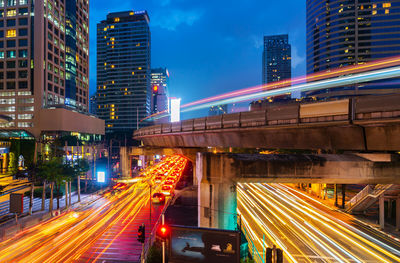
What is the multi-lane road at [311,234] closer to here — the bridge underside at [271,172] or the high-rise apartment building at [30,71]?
the bridge underside at [271,172]

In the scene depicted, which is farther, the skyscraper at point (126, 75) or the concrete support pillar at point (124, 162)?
the skyscraper at point (126, 75)

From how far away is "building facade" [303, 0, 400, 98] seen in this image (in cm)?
8325

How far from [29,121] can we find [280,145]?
72.9 metres

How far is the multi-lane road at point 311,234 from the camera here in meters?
13.7

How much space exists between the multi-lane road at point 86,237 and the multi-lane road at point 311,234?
969 centimetres

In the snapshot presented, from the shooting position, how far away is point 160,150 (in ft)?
118

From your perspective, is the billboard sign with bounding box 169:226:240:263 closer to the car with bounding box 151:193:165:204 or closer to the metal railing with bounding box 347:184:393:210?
the metal railing with bounding box 347:184:393:210

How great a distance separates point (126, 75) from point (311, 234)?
158 m

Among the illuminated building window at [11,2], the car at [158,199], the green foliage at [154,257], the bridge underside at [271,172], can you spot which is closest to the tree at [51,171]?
the car at [158,199]

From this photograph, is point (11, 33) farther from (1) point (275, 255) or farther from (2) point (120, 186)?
(1) point (275, 255)

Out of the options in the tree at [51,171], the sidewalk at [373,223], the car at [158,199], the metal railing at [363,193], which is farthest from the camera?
the car at [158,199]

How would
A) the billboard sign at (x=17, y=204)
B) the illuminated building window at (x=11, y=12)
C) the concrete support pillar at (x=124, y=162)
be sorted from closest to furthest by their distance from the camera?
the billboard sign at (x=17, y=204), the concrete support pillar at (x=124, y=162), the illuminated building window at (x=11, y=12)

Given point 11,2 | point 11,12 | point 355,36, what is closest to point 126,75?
point 11,2

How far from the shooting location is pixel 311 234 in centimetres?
1703
